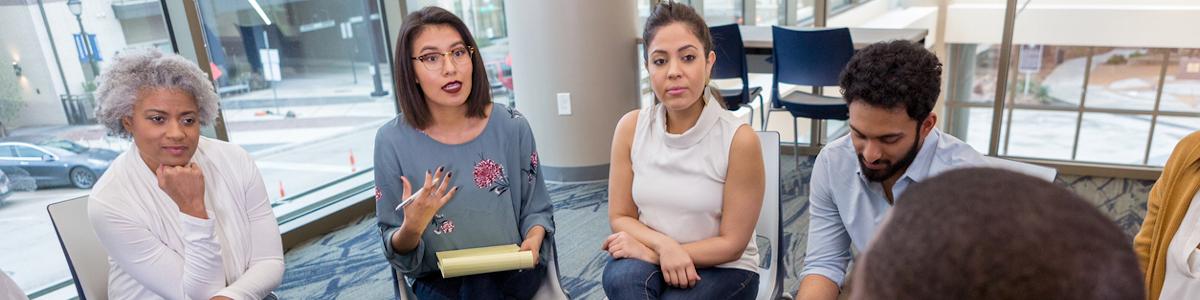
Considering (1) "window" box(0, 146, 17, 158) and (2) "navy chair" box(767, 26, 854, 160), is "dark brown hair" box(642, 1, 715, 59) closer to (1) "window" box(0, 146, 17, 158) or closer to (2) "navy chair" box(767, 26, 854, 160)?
(2) "navy chair" box(767, 26, 854, 160)

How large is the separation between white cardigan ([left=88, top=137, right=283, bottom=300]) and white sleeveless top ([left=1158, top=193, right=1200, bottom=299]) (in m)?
1.90

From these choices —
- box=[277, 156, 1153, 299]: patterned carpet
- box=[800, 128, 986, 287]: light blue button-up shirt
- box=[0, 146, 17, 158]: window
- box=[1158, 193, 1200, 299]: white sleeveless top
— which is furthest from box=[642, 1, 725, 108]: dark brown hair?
box=[0, 146, 17, 158]: window

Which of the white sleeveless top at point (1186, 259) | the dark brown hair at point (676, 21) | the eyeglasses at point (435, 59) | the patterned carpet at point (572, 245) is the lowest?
the patterned carpet at point (572, 245)

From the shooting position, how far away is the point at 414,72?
5.55 feet

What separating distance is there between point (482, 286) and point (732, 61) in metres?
2.50

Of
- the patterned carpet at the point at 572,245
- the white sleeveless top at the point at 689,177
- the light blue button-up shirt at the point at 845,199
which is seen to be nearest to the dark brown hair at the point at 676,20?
the white sleeveless top at the point at 689,177

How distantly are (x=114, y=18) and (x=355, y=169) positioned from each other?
1.51m

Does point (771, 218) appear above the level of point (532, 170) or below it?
below

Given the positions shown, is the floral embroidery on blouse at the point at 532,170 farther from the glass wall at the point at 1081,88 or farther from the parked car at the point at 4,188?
the glass wall at the point at 1081,88

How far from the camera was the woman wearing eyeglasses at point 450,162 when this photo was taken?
1.68 metres

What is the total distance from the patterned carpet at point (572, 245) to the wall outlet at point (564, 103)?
44cm

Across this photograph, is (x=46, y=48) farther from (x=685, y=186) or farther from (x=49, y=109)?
(x=685, y=186)

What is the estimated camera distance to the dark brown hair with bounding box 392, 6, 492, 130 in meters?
1.68

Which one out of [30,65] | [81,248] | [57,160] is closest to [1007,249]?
[81,248]
